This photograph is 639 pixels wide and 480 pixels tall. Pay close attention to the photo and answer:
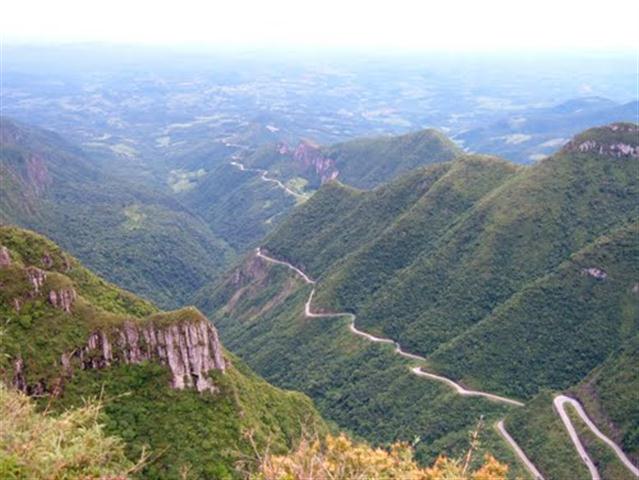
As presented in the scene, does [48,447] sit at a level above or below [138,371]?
above

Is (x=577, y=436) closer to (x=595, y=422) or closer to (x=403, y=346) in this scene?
(x=595, y=422)

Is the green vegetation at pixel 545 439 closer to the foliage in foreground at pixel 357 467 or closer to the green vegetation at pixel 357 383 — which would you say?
the green vegetation at pixel 357 383

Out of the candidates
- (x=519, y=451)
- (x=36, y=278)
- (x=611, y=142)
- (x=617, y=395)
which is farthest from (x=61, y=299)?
(x=611, y=142)

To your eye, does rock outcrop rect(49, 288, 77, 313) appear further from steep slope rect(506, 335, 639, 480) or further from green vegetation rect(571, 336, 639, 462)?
green vegetation rect(571, 336, 639, 462)

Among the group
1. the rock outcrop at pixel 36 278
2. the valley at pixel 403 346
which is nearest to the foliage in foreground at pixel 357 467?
the valley at pixel 403 346

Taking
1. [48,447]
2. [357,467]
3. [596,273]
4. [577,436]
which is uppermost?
[48,447]

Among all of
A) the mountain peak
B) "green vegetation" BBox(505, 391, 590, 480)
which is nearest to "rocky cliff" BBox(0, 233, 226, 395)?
"green vegetation" BBox(505, 391, 590, 480)

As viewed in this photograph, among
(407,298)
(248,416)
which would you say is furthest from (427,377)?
(248,416)
